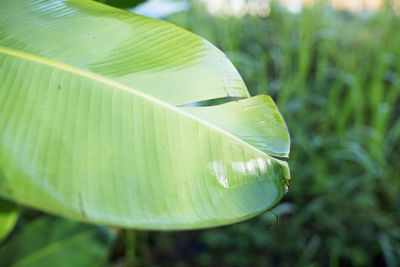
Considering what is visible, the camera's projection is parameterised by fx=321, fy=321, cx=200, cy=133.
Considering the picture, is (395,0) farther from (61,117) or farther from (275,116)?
(61,117)

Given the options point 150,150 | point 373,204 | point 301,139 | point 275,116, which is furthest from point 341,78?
point 150,150

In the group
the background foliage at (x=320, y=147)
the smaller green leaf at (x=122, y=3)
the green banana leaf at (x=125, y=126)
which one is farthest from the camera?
the background foliage at (x=320, y=147)

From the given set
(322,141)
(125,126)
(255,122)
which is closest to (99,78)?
(125,126)

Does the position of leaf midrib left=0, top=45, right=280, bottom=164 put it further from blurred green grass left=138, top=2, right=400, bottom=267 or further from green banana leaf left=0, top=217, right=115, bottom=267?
blurred green grass left=138, top=2, right=400, bottom=267

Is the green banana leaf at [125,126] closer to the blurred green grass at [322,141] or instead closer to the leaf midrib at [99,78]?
the leaf midrib at [99,78]

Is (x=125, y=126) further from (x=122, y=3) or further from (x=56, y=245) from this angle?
(x=56, y=245)

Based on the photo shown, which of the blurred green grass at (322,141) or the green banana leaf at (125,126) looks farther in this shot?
the blurred green grass at (322,141)

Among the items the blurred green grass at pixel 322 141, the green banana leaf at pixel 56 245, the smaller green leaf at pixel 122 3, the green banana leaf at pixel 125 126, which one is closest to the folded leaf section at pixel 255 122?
the green banana leaf at pixel 125 126

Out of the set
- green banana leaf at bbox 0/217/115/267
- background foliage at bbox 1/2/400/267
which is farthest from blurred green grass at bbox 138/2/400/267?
green banana leaf at bbox 0/217/115/267
